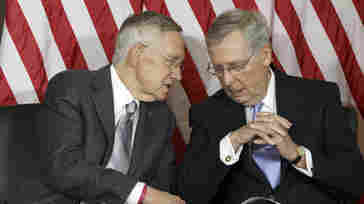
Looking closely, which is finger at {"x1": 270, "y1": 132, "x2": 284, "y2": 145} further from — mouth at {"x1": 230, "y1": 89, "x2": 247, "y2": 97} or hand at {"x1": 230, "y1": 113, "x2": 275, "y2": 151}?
mouth at {"x1": 230, "y1": 89, "x2": 247, "y2": 97}

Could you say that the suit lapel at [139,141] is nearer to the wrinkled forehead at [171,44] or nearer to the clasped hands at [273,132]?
the wrinkled forehead at [171,44]

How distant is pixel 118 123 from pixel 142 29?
421mm

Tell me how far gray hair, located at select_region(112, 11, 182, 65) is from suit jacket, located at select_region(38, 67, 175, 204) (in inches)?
6.0

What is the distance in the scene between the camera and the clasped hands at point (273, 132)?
2006 millimetres

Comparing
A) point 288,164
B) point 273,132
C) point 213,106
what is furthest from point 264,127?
point 213,106

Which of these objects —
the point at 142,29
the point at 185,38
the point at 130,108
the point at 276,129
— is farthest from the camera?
the point at 185,38

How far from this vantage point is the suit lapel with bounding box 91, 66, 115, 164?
2.23m

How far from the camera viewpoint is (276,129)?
2004mm

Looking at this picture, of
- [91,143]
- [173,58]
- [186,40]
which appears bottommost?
[91,143]

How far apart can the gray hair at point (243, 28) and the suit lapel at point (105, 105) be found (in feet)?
1.57

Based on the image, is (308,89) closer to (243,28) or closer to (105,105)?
(243,28)

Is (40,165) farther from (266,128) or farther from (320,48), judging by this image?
(320,48)

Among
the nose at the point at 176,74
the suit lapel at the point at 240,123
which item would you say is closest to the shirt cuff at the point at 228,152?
the suit lapel at the point at 240,123

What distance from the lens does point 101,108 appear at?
88.0 inches
